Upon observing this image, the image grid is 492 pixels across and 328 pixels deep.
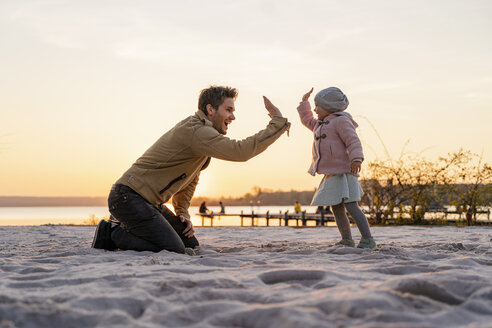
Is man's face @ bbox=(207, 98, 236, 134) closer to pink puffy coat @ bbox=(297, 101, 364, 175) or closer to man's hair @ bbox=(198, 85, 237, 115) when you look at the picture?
man's hair @ bbox=(198, 85, 237, 115)

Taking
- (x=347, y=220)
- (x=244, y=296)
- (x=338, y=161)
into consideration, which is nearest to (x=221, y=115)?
(x=338, y=161)

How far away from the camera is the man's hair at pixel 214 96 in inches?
151

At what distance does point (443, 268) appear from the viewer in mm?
2422

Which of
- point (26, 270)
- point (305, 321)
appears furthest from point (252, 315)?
point (26, 270)

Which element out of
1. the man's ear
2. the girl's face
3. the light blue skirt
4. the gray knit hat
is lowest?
the light blue skirt

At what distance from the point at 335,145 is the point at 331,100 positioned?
1.56 ft

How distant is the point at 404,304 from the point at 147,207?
2447 mm

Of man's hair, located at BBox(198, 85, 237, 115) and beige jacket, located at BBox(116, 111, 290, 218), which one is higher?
man's hair, located at BBox(198, 85, 237, 115)

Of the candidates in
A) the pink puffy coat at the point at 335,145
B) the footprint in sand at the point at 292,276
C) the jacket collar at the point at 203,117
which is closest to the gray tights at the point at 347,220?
the pink puffy coat at the point at 335,145

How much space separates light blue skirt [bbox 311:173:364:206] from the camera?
12.5 ft

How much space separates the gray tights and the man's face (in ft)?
4.06

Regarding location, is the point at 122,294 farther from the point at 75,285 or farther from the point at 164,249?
the point at 164,249

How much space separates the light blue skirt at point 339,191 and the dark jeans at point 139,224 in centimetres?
126

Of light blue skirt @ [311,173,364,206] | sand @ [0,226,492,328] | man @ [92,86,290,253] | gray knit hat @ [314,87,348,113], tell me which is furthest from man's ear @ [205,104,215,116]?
sand @ [0,226,492,328]
